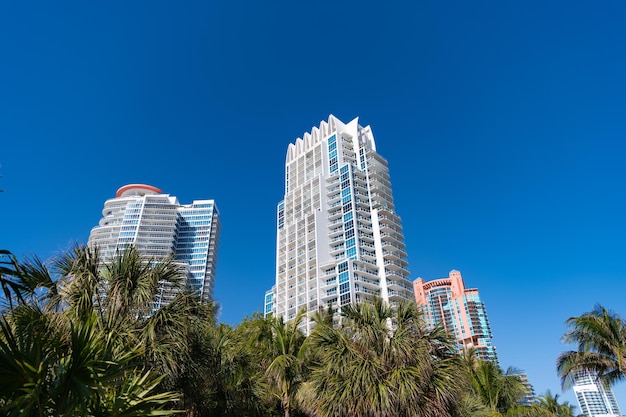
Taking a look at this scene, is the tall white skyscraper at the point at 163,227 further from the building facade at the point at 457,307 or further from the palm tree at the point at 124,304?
the palm tree at the point at 124,304

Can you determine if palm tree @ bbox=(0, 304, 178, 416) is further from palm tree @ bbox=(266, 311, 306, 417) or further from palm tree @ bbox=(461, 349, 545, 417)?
palm tree @ bbox=(461, 349, 545, 417)

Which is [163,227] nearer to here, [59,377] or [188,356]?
[188,356]

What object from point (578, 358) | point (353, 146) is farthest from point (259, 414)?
point (353, 146)

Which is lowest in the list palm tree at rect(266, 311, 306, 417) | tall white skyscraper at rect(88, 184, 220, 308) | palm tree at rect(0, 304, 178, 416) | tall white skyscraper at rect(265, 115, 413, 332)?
palm tree at rect(0, 304, 178, 416)

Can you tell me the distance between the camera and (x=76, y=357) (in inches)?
220

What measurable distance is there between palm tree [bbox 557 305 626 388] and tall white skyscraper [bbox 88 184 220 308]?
12631 centimetres

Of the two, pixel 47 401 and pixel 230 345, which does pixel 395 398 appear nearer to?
pixel 230 345

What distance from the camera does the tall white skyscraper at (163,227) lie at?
464ft

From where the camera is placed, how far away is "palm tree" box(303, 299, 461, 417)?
45.8 feet

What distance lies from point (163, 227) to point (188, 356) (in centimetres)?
14283

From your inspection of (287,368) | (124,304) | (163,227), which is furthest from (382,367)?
(163,227)

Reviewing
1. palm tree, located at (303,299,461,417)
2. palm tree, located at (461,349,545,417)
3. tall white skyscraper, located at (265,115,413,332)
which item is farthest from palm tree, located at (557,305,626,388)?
tall white skyscraper, located at (265,115,413,332)

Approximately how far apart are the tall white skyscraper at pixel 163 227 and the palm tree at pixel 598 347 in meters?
126

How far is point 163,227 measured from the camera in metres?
145
